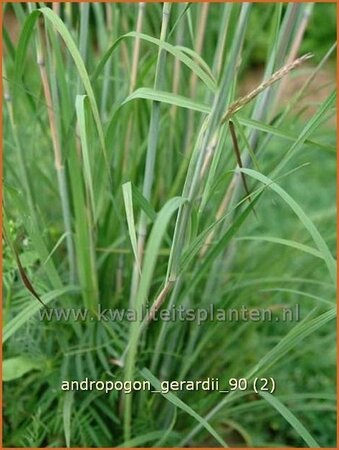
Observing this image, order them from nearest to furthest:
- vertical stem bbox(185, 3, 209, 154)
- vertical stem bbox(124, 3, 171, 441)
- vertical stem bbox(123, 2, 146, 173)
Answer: vertical stem bbox(124, 3, 171, 441), vertical stem bbox(123, 2, 146, 173), vertical stem bbox(185, 3, 209, 154)

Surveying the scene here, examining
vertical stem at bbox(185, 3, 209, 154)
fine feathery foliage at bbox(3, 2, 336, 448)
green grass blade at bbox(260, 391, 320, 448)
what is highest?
vertical stem at bbox(185, 3, 209, 154)

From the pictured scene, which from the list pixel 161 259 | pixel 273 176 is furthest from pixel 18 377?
pixel 273 176

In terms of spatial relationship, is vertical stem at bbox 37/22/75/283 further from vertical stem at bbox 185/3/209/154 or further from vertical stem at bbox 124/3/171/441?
vertical stem at bbox 185/3/209/154

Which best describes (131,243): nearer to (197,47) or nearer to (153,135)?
(153,135)

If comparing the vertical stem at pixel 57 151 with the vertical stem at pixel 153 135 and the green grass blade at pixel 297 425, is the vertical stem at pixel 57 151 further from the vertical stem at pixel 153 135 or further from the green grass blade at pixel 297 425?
the green grass blade at pixel 297 425

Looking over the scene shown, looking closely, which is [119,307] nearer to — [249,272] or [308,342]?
[249,272]

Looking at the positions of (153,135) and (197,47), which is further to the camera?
(197,47)

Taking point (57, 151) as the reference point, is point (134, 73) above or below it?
above

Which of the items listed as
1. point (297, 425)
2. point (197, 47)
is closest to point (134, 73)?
point (197, 47)

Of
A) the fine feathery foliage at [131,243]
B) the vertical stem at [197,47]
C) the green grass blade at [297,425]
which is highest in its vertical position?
the vertical stem at [197,47]

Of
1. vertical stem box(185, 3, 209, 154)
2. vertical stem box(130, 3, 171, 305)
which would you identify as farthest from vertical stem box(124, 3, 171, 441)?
vertical stem box(185, 3, 209, 154)

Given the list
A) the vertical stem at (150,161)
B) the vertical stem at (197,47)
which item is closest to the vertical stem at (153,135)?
the vertical stem at (150,161)
